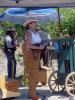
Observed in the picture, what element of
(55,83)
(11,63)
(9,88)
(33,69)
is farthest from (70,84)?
(11,63)

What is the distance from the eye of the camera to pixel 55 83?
1091 cm

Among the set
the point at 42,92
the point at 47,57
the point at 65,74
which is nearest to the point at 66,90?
the point at 65,74

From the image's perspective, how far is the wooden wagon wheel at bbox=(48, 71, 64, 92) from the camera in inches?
426

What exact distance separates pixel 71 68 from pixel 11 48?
2.70m

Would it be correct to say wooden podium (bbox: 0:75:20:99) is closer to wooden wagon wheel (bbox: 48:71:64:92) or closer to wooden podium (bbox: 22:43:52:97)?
wooden podium (bbox: 22:43:52:97)

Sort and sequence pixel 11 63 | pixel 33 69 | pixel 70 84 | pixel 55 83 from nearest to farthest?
pixel 33 69
pixel 70 84
pixel 55 83
pixel 11 63

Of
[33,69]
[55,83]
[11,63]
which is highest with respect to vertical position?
[33,69]

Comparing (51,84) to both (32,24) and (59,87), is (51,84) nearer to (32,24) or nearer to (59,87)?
(59,87)

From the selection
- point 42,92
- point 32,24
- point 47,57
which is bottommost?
point 42,92

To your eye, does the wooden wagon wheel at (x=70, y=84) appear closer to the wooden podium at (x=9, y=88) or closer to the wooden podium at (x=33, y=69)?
the wooden podium at (x=33, y=69)

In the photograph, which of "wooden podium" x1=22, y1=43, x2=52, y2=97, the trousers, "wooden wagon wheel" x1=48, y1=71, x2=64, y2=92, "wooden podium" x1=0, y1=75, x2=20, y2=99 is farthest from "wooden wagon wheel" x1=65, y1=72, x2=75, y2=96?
the trousers

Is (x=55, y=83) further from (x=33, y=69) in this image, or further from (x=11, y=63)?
(x=11, y=63)

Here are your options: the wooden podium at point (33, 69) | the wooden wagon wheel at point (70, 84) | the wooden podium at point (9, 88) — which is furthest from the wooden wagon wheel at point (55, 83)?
the wooden podium at point (9, 88)

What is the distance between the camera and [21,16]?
16.0 m
